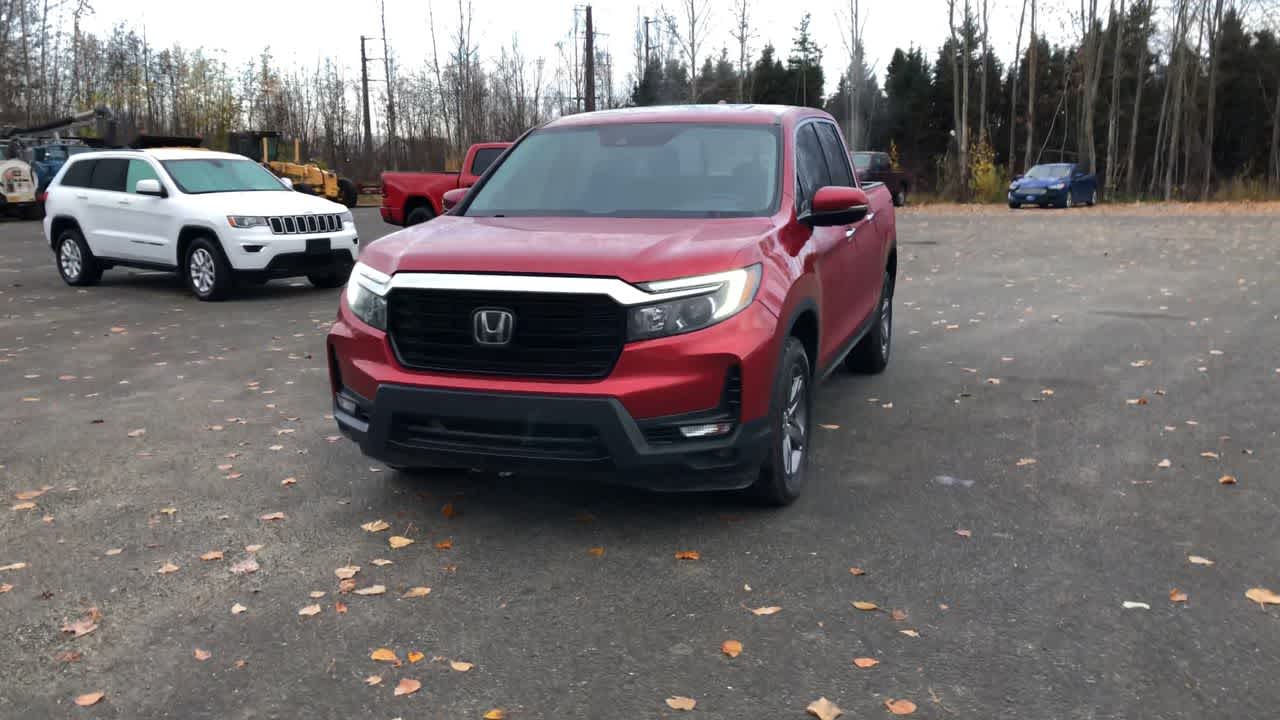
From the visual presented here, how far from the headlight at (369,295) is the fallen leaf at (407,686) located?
71.4 inches

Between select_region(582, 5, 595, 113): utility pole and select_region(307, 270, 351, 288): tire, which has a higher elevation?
select_region(582, 5, 595, 113): utility pole

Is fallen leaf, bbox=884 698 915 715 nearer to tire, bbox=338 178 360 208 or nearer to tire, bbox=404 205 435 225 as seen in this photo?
tire, bbox=404 205 435 225

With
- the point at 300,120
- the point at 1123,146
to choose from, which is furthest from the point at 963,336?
the point at 1123,146

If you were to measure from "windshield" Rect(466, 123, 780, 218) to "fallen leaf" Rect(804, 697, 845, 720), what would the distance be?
9.14ft

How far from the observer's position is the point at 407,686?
3529mm

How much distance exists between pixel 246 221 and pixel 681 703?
11312mm

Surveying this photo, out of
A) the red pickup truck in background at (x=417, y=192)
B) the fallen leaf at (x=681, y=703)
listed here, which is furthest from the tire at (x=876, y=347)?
the red pickup truck in background at (x=417, y=192)

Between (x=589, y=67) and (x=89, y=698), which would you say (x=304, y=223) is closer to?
(x=89, y=698)

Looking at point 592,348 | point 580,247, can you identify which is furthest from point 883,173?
point 592,348

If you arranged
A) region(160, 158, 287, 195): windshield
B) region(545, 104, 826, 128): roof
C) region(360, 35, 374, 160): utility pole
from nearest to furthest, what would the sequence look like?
region(545, 104, 826, 128): roof
region(160, 158, 287, 195): windshield
region(360, 35, 374, 160): utility pole

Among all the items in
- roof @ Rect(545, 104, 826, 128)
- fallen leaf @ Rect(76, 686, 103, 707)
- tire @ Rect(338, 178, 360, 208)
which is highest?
tire @ Rect(338, 178, 360, 208)

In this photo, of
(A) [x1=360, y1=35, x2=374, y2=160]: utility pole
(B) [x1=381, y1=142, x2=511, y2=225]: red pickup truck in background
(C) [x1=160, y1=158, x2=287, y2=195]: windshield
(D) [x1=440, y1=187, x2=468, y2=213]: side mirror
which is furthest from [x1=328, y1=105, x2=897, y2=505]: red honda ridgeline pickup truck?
(A) [x1=360, y1=35, x2=374, y2=160]: utility pole

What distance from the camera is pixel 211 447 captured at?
6512 millimetres

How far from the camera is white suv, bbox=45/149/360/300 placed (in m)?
13.3
